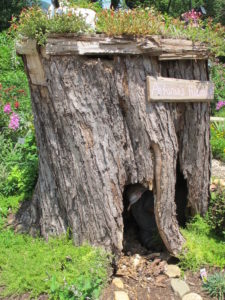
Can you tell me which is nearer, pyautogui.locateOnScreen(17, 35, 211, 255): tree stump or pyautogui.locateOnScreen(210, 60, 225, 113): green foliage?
pyautogui.locateOnScreen(17, 35, 211, 255): tree stump

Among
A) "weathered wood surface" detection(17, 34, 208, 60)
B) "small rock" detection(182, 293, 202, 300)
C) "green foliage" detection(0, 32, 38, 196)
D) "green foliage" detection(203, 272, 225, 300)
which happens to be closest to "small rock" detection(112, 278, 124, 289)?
"small rock" detection(182, 293, 202, 300)

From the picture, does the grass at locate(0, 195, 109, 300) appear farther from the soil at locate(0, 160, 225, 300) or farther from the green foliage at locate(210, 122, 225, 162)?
the green foliage at locate(210, 122, 225, 162)

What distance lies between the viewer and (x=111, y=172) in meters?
2.90

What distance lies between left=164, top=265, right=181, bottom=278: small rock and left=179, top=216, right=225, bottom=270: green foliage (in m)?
0.07

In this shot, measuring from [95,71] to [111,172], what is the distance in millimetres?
884

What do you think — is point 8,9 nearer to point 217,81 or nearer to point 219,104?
point 217,81

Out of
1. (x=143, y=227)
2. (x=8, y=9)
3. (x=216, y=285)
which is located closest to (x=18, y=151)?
(x=143, y=227)

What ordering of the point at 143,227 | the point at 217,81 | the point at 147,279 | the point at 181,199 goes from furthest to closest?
the point at 217,81 → the point at 181,199 → the point at 143,227 → the point at 147,279

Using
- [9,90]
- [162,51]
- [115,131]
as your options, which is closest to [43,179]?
[115,131]

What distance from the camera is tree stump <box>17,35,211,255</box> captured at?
2650mm

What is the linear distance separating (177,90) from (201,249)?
5.27 feet

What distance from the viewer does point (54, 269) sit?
9.31 ft

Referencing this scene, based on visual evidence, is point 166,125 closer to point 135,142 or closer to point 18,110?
point 135,142

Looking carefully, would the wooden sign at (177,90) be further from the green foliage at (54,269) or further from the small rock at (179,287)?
the small rock at (179,287)
